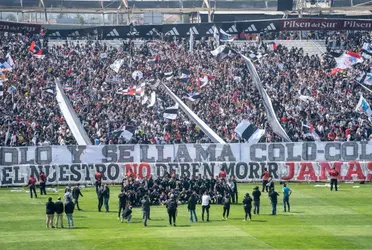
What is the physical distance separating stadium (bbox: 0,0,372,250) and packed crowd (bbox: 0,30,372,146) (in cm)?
15

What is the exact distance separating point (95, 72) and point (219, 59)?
1107 cm

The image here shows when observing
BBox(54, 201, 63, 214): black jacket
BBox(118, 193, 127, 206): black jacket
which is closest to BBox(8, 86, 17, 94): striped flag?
BBox(118, 193, 127, 206): black jacket

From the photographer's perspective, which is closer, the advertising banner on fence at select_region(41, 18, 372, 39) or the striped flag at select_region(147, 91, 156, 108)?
the striped flag at select_region(147, 91, 156, 108)

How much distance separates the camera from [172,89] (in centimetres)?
7538

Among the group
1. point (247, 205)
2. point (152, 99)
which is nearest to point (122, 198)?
point (247, 205)

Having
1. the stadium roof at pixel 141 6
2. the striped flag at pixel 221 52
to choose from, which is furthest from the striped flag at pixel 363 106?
the stadium roof at pixel 141 6

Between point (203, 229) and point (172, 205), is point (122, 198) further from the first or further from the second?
point (203, 229)

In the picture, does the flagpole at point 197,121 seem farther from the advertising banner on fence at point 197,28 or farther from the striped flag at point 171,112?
the advertising banner on fence at point 197,28

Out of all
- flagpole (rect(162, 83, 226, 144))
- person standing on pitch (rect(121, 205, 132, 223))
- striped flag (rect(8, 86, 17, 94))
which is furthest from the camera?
striped flag (rect(8, 86, 17, 94))

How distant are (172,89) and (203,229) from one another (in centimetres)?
3369

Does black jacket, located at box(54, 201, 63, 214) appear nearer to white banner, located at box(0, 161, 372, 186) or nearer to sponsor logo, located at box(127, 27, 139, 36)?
white banner, located at box(0, 161, 372, 186)

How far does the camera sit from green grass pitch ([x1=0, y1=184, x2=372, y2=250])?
3869 cm

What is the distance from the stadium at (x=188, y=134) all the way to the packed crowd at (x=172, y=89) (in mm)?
A: 147

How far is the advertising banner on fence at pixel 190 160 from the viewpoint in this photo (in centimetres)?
5925
